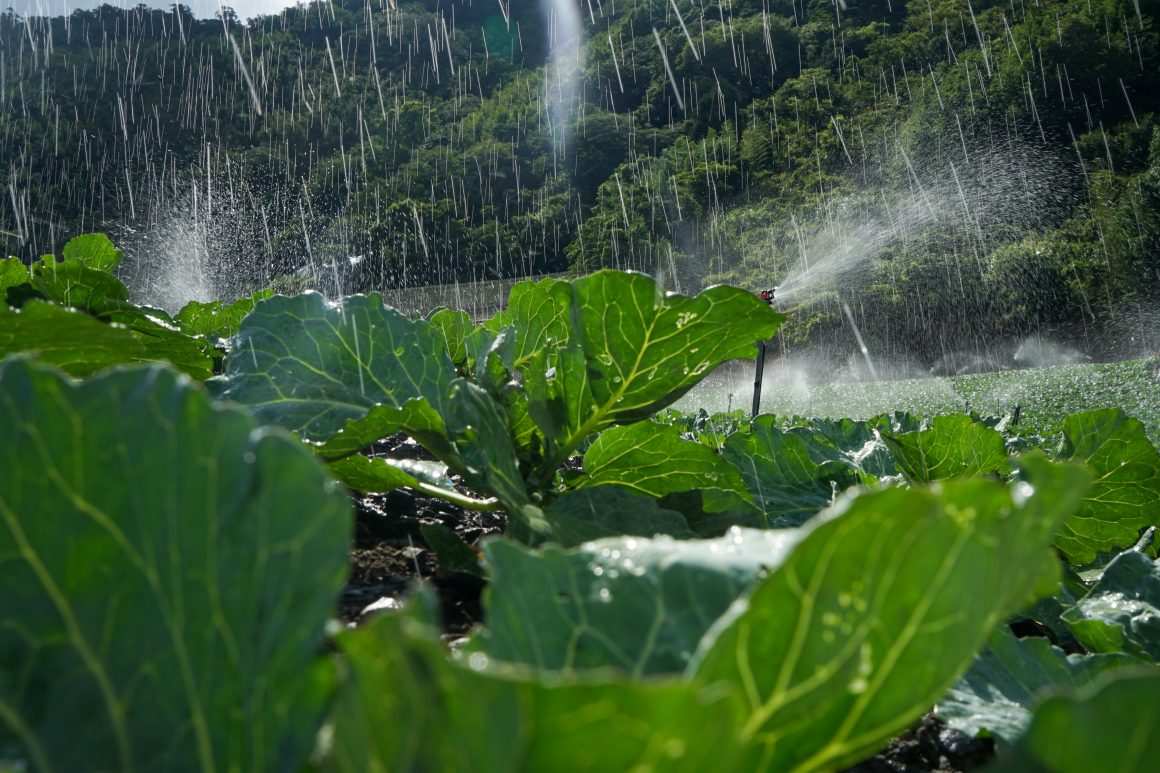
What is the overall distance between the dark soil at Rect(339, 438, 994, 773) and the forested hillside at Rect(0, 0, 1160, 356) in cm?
2745

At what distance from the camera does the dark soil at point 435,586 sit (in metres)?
0.63

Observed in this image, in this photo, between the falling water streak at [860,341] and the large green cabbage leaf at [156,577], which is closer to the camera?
the large green cabbage leaf at [156,577]

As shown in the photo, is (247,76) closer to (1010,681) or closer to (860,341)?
(860,341)

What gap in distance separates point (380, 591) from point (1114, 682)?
22.1 inches

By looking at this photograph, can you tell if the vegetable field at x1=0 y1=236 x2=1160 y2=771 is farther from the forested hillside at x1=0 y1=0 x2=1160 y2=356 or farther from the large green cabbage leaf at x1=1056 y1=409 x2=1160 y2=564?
the forested hillside at x1=0 y1=0 x2=1160 y2=356

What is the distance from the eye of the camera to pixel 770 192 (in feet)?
144

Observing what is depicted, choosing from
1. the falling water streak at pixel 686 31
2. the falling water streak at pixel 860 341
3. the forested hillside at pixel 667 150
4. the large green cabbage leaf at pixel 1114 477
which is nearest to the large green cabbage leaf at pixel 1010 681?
the large green cabbage leaf at pixel 1114 477

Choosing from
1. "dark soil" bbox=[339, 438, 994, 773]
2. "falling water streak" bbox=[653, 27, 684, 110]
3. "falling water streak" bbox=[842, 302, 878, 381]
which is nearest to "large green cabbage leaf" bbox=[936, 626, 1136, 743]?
"dark soil" bbox=[339, 438, 994, 773]

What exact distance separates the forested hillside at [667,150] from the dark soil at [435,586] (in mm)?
27452

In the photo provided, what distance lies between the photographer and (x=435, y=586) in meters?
0.71

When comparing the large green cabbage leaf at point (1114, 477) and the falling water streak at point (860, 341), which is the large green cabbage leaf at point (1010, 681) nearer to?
the large green cabbage leaf at point (1114, 477)

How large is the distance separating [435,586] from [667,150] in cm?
5056

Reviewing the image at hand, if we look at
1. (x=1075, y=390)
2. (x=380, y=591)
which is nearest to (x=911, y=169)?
(x=1075, y=390)

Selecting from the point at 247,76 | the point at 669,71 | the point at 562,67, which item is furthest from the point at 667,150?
the point at 247,76
